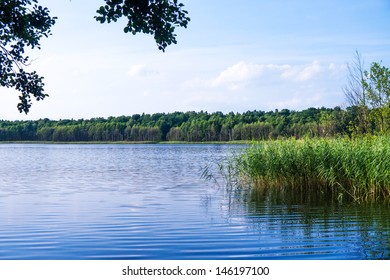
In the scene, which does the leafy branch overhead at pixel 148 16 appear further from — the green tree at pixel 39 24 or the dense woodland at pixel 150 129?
the dense woodland at pixel 150 129

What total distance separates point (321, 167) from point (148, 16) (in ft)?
29.1

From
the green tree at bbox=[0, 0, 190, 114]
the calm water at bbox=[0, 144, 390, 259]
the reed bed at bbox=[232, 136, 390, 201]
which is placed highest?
the green tree at bbox=[0, 0, 190, 114]

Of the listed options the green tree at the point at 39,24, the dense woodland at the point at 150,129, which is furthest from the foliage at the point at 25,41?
the dense woodland at the point at 150,129

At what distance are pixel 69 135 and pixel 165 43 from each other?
118m

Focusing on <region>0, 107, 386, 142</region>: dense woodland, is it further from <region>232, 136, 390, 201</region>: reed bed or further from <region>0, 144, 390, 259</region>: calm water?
<region>0, 144, 390, 259</region>: calm water

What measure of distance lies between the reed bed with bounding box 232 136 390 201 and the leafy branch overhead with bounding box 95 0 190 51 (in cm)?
805

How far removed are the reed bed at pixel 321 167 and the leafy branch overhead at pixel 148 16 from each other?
8.05 metres

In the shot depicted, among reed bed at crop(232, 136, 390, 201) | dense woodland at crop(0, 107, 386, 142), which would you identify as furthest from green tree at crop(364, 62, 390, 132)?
dense woodland at crop(0, 107, 386, 142)

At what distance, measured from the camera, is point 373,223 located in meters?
10.6

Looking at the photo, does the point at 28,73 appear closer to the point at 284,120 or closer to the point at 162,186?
the point at 162,186

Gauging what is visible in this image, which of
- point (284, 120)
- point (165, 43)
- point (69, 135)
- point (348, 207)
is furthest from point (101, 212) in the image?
point (69, 135)

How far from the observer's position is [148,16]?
714cm

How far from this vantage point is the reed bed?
13453mm

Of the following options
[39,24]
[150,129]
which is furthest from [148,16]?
[150,129]
